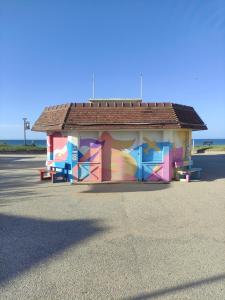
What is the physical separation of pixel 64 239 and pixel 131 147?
339 inches

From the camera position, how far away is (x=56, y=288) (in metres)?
5.05

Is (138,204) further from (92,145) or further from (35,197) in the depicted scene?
(92,145)

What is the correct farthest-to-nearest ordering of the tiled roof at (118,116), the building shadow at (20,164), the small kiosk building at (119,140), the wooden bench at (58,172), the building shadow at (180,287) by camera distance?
the building shadow at (20,164) → the wooden bench at (58,172) → the small kiosk building at (119,140) → the tiled roof at (118,116) → the building shadow at (180,287)

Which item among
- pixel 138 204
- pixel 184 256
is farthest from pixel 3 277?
pixel 138 204

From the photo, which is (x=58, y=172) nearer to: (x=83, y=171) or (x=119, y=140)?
(x=83, y=171)

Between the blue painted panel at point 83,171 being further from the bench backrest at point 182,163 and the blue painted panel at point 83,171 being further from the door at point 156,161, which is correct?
the bench backrest at point 182,163

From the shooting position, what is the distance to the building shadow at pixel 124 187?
44.1ft

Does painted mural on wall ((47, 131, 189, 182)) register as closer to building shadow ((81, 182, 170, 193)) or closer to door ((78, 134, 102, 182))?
door ((78, 134, 102, 182))

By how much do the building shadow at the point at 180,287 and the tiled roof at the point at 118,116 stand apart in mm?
10056

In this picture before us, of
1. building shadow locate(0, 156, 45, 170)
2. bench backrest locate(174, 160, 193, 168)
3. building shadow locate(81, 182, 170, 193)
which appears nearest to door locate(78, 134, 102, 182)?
building shadow locate(81, 182, 170, 193)

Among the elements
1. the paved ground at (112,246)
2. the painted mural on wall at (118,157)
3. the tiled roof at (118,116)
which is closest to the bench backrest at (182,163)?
the painted mural on wall at (118,157)

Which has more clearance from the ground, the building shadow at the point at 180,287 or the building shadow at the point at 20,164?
the building shadow at the point at 20,164

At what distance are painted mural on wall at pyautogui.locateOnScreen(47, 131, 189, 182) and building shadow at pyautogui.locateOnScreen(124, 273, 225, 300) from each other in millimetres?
10161

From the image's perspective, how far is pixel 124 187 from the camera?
14.2 m
